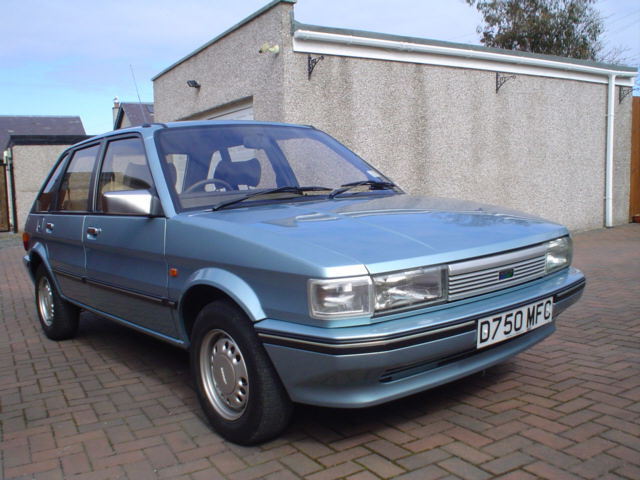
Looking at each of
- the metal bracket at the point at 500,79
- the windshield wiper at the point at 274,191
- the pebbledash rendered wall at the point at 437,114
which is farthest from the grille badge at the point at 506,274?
the metal bracket at the point at 500,79

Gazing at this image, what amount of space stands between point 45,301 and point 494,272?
4171 millimetres

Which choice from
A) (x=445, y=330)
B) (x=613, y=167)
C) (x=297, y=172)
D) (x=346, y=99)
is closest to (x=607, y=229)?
(x=613, y=167)

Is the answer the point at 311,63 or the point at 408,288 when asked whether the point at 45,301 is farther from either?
the point at 311,63

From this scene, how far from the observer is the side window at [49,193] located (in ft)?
17.2

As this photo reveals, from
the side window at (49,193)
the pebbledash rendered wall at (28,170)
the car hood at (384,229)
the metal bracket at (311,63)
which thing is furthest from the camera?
the pebbledash rendered wall at (28,170)

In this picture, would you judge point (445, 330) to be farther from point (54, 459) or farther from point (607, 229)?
point (607, 229)

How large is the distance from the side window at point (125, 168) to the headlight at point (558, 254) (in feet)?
7.56

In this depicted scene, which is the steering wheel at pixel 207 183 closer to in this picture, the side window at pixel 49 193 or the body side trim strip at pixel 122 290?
the body side trim strip at pixel 122 290

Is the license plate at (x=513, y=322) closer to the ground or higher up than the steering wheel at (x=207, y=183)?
closer to the ground

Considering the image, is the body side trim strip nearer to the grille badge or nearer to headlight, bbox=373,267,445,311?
headlight, bbox=373,267,445,311

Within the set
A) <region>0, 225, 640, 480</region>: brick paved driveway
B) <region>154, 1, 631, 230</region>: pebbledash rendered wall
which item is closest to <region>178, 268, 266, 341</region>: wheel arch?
<region>0, 225, 640, 480</region>: brick paved driveway

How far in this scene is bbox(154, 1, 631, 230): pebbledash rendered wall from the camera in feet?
28.8

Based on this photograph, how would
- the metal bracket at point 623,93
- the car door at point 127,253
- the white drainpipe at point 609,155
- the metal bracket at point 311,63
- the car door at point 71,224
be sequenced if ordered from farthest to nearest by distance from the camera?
the metal bracket at point 623,93 < the white drainpipe at point 609,155 < the metal bracket at point 311,63 < the car door at point 71,224 < the car door at point 127,253

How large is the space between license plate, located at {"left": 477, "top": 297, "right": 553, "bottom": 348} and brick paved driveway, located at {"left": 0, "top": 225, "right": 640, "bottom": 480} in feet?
1.57
